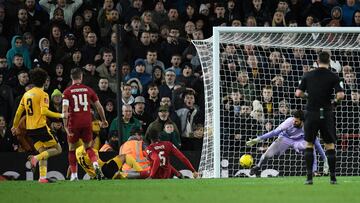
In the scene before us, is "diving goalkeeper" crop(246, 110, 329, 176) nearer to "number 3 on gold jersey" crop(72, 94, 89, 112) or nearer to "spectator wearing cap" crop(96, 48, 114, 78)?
"spectator wearing cap" crop(96, 48, 114, 78)

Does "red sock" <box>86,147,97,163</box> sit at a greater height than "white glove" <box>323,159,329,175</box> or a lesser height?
greater

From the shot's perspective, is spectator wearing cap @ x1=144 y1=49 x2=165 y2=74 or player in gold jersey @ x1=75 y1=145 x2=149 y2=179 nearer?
player in gold jersey @ x1=75 y1=145 x2=149 y2=179

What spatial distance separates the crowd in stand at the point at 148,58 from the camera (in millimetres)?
20703

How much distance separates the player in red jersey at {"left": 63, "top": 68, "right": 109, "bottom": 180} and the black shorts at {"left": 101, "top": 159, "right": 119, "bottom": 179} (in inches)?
51.5

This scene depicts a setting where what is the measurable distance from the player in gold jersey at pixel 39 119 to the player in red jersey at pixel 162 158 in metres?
1.87

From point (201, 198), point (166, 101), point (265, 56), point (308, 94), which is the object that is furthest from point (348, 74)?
point (201, 198)

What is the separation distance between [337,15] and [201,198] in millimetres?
12141

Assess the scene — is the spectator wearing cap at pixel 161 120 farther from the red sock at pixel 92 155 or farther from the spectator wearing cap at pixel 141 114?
the red sock at pixel 92 155

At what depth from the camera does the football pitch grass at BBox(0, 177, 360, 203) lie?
12.5 meters

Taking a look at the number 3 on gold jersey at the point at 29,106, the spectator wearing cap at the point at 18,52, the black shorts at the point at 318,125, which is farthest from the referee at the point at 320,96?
the spectator wearing cap at the point at 18,52

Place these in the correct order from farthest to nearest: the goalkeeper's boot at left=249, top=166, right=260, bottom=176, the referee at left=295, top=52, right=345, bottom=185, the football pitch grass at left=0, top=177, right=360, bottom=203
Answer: the goalkeeper's boot at left=249, top=166, right=260, bottom=176 < the referee at left=295, top=52, right=345, bottom=185 < the football pitch grass at left=0, top=177, right=360, bottom=203

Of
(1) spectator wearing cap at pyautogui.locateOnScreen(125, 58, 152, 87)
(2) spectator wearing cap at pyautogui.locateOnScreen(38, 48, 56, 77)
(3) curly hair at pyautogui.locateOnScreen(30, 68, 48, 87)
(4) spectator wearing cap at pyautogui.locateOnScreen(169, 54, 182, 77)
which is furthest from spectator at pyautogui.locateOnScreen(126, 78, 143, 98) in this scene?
(3) curly hair at pyautogui.locateOnScreen(30, 68, 48, 87)

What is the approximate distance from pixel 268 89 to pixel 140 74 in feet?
8.61

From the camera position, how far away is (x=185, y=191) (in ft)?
45.5
